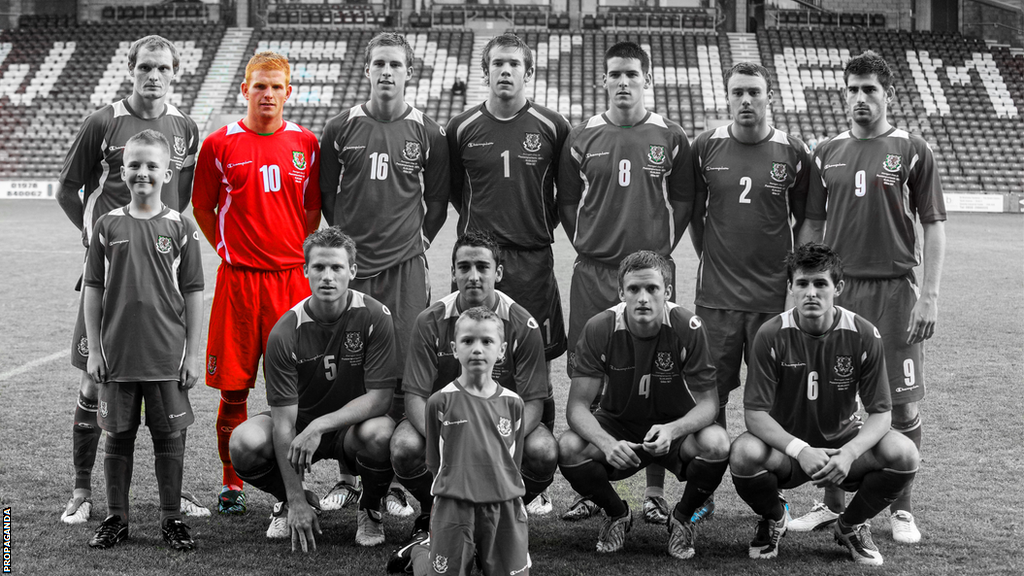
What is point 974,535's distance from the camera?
385cm

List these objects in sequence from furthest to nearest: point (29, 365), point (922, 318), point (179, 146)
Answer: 1. point (29, 365)
2. point (179, 146)
3. point (922, 318)

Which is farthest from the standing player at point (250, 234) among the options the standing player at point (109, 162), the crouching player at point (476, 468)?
the crouching player at point (476, 468)

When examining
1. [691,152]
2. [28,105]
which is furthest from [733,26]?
[691,152]

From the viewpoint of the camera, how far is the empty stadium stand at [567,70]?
2591cm

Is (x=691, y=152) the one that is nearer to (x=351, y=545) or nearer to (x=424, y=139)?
(x=424, y=139)

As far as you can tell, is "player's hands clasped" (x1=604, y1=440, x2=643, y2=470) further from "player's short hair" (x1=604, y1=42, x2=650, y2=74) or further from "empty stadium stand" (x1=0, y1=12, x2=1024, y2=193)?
"empty stadium stand" (x1=0, y1=12, x2=1024, y2=193)

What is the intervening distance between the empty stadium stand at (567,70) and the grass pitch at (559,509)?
19675 mm

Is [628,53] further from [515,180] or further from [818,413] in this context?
[818,413]

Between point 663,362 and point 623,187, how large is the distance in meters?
0.91

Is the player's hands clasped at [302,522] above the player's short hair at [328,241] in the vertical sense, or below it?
below

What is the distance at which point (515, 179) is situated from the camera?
4.44m

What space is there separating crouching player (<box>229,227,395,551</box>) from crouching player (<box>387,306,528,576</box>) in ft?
1.75

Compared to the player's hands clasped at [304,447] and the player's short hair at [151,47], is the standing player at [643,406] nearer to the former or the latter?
the player's hands clasped at [304,447]

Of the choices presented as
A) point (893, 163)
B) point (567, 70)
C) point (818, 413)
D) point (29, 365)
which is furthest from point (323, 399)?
point (567, 70)
